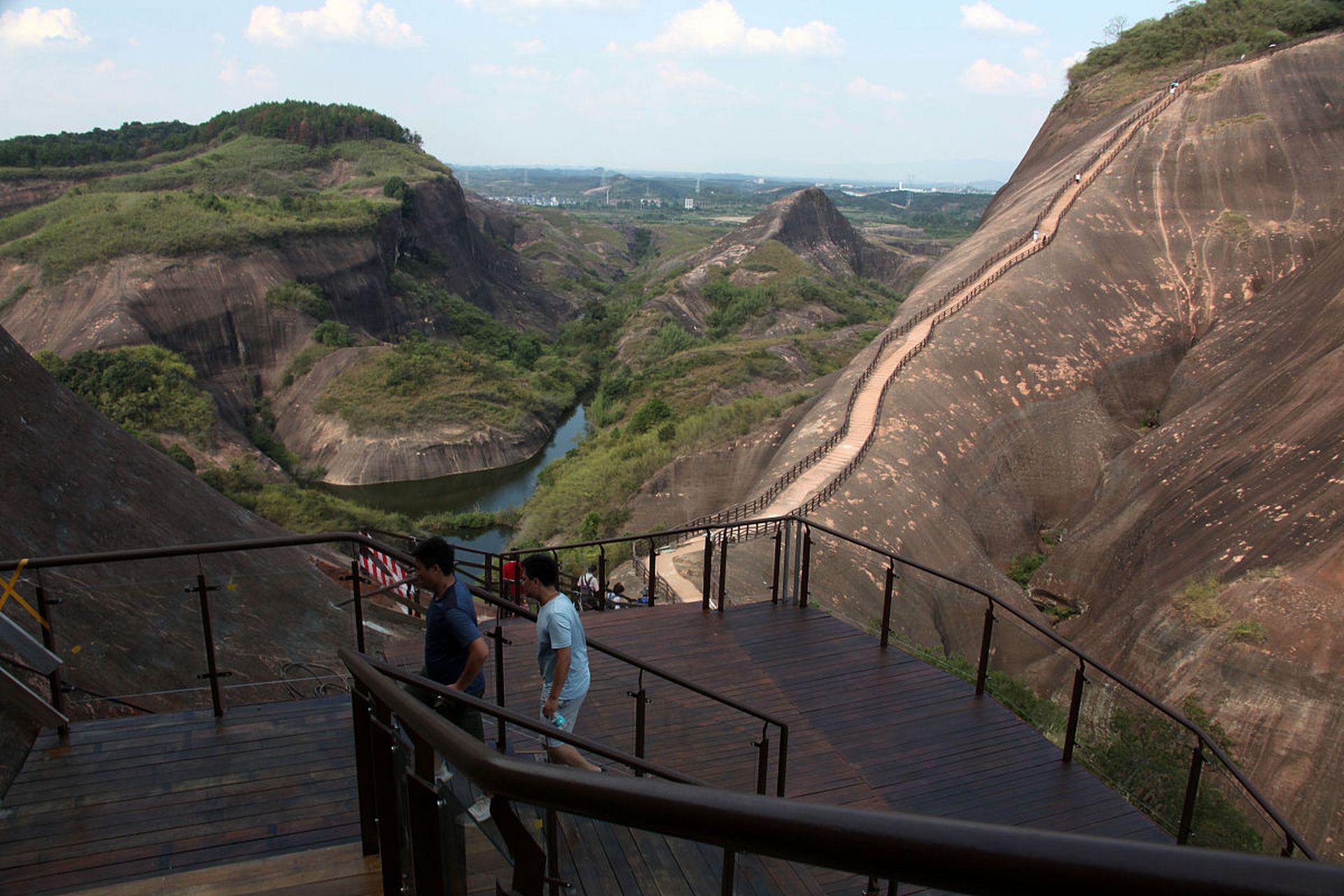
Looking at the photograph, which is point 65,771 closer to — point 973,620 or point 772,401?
point 973,620

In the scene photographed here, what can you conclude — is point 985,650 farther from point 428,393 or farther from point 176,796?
point 428,393

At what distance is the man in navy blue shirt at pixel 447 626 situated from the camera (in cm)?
499

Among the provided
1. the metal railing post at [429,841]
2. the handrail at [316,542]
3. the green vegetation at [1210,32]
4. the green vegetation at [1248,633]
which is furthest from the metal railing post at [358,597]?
the green vegetation at [1210,32]

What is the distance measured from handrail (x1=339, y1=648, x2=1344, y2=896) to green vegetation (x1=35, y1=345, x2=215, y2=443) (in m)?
48.9

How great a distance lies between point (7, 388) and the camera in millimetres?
11047

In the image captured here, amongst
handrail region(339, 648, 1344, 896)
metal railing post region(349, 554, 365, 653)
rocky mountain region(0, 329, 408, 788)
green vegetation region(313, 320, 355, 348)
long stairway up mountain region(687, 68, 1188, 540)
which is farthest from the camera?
green vegetation region(313, 320, 355, 348)

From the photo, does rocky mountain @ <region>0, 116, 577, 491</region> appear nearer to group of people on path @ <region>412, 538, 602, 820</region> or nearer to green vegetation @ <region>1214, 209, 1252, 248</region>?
green vegetation @ <region>1214, 209, 1252, 248</region>

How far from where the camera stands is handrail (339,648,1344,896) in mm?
1337

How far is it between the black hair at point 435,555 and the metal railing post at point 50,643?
2.34 m

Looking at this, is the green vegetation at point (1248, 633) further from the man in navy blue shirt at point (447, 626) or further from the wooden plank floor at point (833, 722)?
the man in navy blue shirt at point (447, 626)

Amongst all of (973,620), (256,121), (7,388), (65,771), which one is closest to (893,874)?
(65,771)

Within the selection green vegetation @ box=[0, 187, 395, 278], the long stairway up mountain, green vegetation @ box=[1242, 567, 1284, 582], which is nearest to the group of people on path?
the long stairway up mountain

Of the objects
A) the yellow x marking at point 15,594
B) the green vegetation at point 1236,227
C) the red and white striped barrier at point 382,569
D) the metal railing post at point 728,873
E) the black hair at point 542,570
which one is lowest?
the red and white striped barrier at point 382,569

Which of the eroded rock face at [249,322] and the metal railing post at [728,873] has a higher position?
the metal railing post at [728,873]
